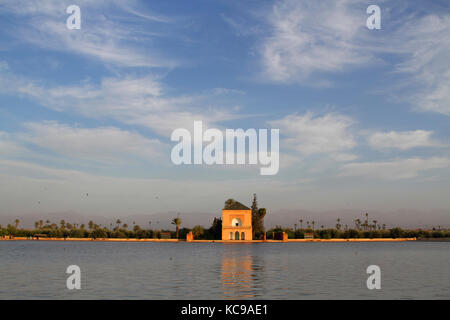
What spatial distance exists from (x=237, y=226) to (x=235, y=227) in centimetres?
71

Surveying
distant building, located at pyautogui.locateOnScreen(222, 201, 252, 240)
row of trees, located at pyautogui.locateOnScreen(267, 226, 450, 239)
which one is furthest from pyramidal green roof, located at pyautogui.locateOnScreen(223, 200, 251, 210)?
row of trees, located at pyautogui.locateOnScreen(267, 226, 450, 239)

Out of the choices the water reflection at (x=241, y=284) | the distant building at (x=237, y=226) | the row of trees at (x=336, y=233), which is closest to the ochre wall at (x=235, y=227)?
the distant building at (x=237, y=226)

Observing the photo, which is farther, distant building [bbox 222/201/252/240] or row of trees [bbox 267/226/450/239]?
row of trees [bbox 267/226/450/239]

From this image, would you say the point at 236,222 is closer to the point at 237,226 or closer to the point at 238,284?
the point at 237,226

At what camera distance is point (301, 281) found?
1331 inches

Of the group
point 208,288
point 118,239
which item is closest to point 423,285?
point 208,288

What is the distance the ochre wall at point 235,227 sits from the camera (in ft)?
445

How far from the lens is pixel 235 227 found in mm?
135875

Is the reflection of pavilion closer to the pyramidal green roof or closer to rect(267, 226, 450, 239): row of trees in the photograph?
the pyramidal green roof

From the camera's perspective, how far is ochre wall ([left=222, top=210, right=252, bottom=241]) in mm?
135625
